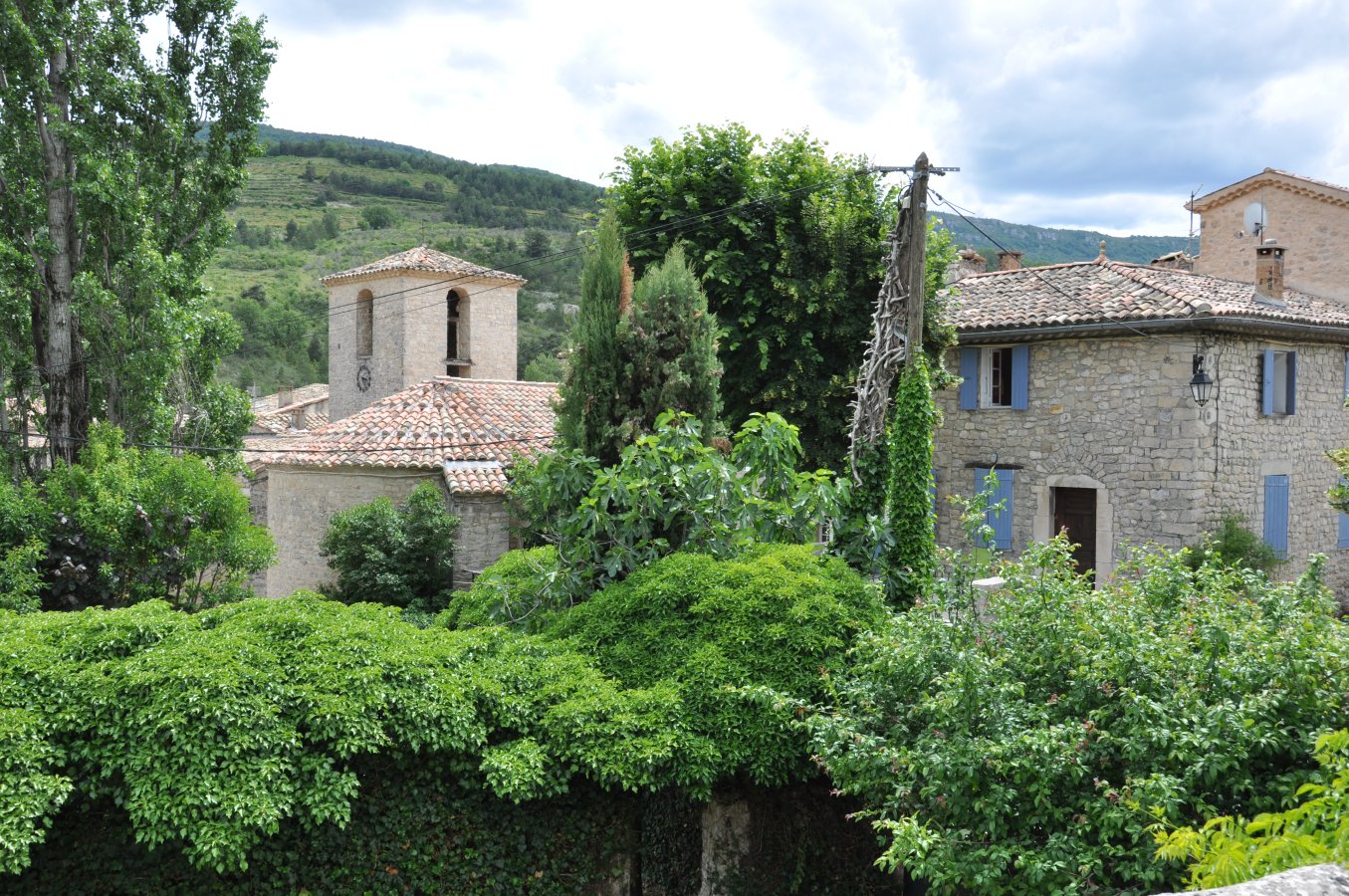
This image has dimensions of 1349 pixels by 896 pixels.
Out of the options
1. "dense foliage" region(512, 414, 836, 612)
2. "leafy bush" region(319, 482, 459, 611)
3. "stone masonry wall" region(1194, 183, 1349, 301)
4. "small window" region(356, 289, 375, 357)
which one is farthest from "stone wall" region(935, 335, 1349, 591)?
"small window" region(356, 289, 375, 357)

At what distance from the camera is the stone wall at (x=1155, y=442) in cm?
1664

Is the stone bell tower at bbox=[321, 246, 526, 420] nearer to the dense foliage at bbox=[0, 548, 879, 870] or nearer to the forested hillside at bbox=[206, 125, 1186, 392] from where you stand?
the dense foliage at bbox=[0, 548, 879, 870]

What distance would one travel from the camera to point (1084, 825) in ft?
19.3

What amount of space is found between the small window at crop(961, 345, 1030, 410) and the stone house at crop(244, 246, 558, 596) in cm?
793

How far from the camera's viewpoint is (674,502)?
10.1 meters

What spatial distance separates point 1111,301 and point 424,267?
15.7 m

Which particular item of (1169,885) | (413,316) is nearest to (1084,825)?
(1169,885)

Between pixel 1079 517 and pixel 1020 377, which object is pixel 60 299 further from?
pixel 1079 517

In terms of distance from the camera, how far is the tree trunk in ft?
48.5

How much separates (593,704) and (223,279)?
55.8 m

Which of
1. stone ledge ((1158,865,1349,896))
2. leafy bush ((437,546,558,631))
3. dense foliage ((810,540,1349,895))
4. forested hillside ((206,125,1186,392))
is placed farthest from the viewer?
forested hillside ((206,125,1186,392))

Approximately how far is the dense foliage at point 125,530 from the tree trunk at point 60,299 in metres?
1.00

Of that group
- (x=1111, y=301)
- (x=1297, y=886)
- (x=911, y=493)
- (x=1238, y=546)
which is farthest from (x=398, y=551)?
(x=1297, y=886)

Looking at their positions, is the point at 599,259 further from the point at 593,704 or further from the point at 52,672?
the point at 52,672
